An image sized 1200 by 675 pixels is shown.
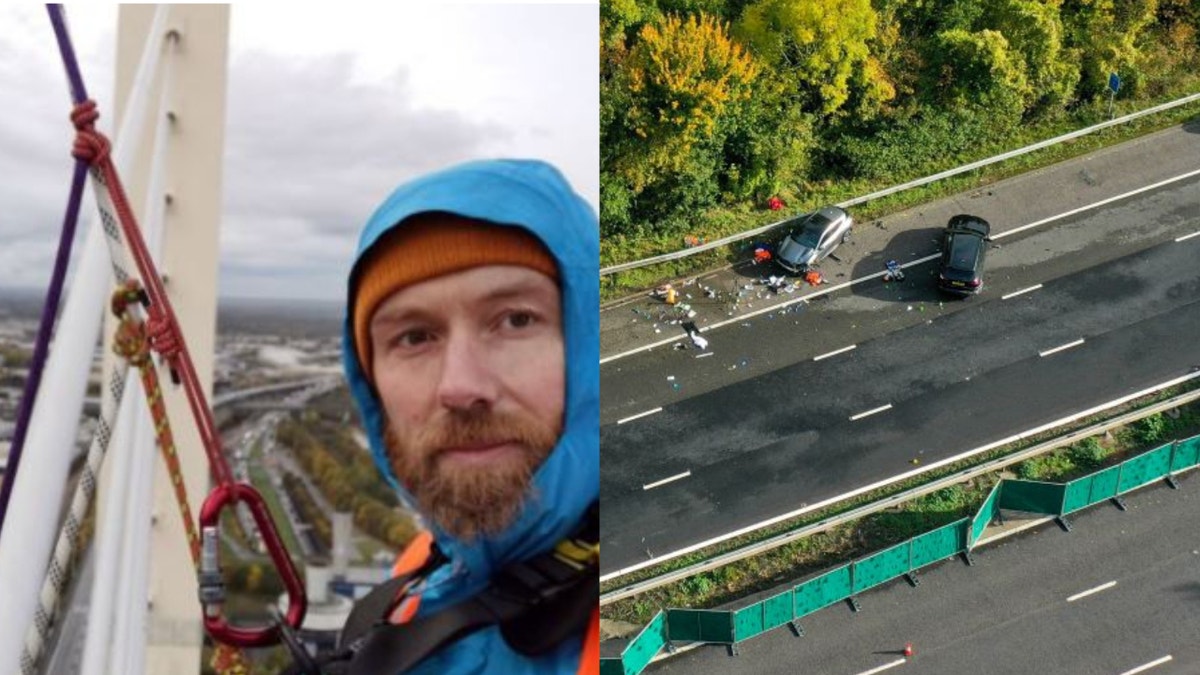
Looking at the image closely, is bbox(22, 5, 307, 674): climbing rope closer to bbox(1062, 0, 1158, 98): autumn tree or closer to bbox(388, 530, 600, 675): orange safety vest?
bbox(388, 530, 600, 675): orange safety vest

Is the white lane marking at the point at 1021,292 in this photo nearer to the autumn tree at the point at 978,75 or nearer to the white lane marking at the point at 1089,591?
the autumn tree at the point at 978,75

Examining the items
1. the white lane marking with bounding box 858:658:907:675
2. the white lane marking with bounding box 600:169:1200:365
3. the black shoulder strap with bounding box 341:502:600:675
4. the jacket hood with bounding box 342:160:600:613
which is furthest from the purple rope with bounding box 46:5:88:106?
the white lane marking with bounding box 600:169:1200:365

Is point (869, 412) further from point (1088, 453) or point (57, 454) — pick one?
point (57, 454)

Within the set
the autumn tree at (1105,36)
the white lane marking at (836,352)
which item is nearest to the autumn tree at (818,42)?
the autumn tree at (1105,36)

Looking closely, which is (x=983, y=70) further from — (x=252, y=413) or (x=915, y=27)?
(x=252, y=413)

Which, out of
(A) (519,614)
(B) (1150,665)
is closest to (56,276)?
(A) (519,614)
